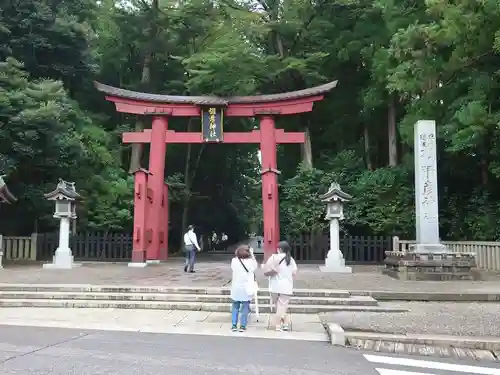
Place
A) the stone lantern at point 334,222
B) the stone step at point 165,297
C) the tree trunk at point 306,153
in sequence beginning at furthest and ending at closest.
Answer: the tree trunk at point 306,153 → the stone lantern at point 334,222 → the stone step at point 165,297

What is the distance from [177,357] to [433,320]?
4.72 meters

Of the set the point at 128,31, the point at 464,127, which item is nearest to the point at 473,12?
the point at 464,127

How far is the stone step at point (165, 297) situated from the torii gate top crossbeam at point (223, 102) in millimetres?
11336

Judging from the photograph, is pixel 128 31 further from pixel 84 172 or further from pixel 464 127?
pixel 464 127

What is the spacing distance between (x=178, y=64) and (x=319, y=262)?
16.1 m

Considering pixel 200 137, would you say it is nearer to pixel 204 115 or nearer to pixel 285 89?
pixel 204 115

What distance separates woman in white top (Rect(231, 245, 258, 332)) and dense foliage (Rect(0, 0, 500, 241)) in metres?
12.1

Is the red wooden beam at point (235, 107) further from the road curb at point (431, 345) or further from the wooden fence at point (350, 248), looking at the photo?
the road curb at point (431, 345)

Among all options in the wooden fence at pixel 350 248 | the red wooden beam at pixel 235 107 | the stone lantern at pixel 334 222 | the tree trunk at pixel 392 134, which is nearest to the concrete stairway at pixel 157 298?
the stone lantern at pixel 334 222

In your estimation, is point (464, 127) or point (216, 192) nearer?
point (464, 127)

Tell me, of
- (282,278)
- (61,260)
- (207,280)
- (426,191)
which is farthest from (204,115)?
(282,278)

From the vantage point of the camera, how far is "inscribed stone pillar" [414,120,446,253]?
1553 cm

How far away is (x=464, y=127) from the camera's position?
706 inches

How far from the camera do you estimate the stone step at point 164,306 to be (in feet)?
33.3
